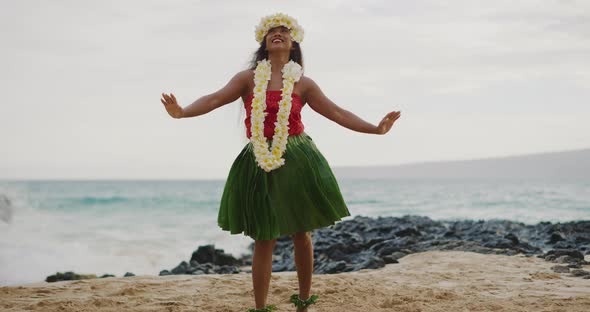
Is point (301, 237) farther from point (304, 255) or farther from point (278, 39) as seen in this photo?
point (278, 39)

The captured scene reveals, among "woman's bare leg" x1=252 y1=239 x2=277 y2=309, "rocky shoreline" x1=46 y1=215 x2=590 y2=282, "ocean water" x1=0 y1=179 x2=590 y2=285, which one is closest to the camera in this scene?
"woman's bare leg" x1=252 y1=239 x2=277 y2=309

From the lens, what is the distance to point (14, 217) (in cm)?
1975

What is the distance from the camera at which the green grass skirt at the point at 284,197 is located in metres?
3.46

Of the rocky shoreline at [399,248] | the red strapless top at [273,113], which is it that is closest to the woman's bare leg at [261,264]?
the red strapless top at [273,113]

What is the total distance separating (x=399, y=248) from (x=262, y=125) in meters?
5.27

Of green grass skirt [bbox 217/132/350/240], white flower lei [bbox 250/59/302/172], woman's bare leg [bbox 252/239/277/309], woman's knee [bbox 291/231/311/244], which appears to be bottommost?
woman's bare leg [bbox 252/239/277/309]

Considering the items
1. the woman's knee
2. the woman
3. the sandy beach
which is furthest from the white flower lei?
the sandy beach

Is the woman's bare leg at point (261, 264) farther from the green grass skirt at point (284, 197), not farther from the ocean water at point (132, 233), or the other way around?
the ocean water at point (132, 233)

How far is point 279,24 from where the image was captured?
3730 mm

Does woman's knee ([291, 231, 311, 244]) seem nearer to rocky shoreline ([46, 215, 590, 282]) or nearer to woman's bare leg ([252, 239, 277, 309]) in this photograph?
woman's bare leg ([252, 239, 277, 309])

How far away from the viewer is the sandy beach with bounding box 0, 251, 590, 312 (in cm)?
432

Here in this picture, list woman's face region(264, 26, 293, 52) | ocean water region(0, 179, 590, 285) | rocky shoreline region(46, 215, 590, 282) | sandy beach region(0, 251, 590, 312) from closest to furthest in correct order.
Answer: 1. woman's face region(264, 26, 293, 52)
2. sandy beach region(0, 251, 590, 312)
3. rocky shoreline region(46, 215, 590, 282)
4. ocean water region(0, 179, 590, 285)

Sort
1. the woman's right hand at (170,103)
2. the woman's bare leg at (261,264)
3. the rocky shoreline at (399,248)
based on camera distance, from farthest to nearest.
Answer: the rocky shoreline at (399,248) < the woman's bare leg at (261,264) < the woman's right hand at (170,103)

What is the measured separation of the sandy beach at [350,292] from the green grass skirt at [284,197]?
1.02 metres
